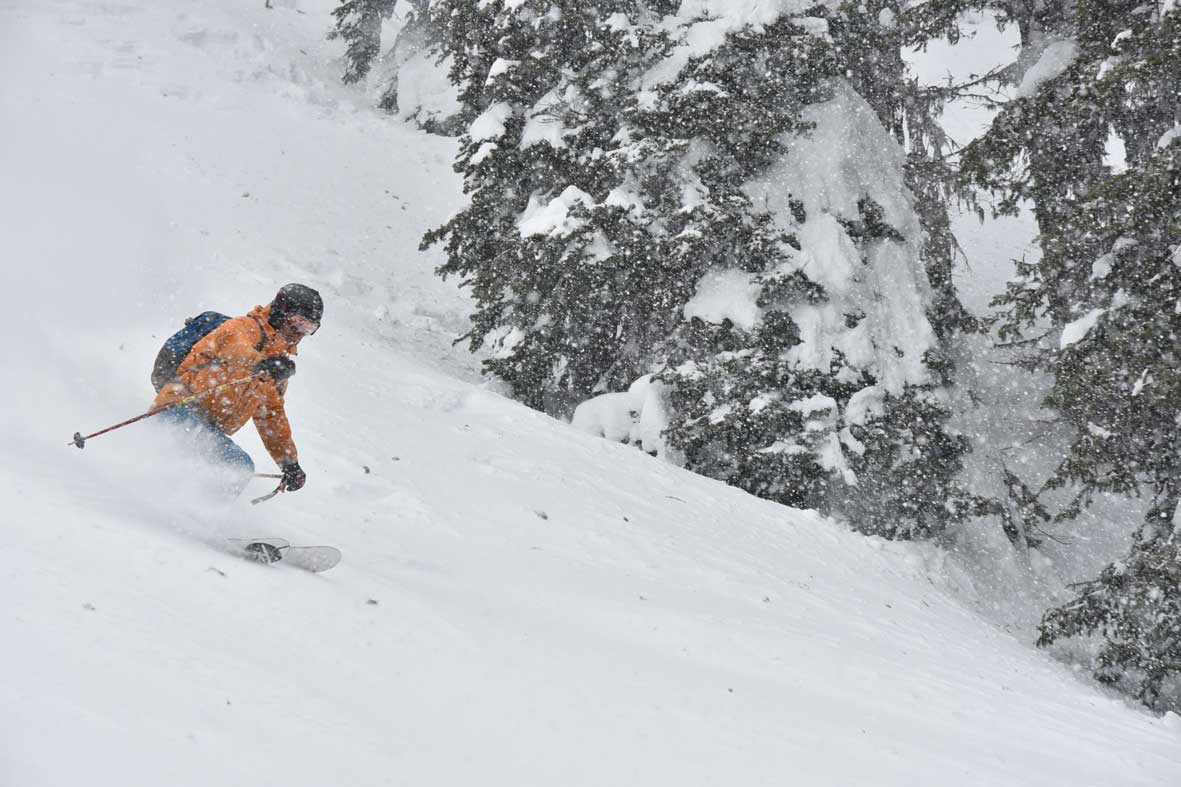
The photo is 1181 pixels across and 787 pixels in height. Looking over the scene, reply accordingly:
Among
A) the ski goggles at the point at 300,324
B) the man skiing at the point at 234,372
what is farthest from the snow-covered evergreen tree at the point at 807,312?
the man skiing at the point at 234,372

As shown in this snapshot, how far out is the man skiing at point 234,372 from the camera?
5922 mm

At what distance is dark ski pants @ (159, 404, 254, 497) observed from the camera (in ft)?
19.4

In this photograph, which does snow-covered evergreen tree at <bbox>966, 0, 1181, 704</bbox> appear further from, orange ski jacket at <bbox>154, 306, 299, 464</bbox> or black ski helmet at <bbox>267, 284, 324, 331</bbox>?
orange ski jacket at <bbox>154, 306, 299, 464</bbox>

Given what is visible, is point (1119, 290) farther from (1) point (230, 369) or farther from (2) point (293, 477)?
(1) point (230, 369)

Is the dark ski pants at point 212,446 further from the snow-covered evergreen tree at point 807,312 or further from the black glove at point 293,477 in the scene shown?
the snow-covered evergreen tree at point 807,312

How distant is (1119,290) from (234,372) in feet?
25.2

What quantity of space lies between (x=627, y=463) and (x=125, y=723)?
28.3 ft

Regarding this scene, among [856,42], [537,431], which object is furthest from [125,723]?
[856,42]

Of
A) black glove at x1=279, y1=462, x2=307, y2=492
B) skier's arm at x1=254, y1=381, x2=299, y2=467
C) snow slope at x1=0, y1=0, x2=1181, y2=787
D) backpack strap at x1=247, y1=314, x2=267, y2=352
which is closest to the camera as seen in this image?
snow slope at x1=0, y1=0, x2=1181, y2=787

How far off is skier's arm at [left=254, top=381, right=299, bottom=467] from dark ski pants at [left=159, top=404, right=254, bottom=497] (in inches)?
13.9

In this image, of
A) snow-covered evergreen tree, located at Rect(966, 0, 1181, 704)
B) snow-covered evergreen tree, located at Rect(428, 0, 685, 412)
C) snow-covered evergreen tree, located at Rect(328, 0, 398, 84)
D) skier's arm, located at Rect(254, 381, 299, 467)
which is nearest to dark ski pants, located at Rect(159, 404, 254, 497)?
skier's arm, located at Rect(254, 381, 299, 467)

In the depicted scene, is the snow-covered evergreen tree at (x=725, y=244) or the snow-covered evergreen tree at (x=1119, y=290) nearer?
the snow-covered evergreen tree at (x=1119, y=290)

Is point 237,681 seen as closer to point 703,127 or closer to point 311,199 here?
point 703,127

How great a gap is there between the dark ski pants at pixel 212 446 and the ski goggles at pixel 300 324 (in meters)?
0.78
